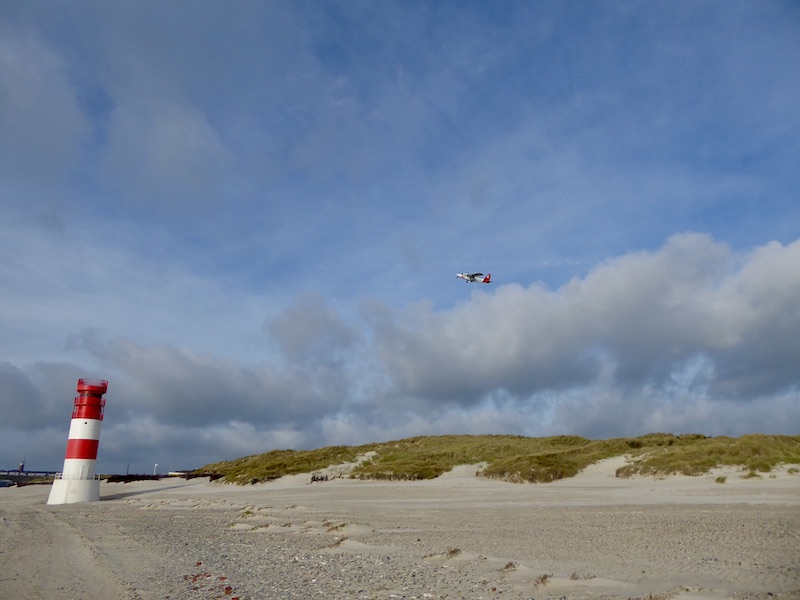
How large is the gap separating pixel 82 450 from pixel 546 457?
95.7 feet

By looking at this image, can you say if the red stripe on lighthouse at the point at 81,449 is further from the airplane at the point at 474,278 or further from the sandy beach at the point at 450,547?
the airplane at the point at 474,278

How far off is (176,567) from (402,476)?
26969 mm

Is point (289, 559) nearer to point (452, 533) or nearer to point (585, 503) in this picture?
point (452, 533)

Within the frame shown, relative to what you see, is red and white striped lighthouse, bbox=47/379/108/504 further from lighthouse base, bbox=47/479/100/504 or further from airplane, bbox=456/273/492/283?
airplane, bbox=456/273/492/283

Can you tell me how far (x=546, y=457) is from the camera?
3425 cm

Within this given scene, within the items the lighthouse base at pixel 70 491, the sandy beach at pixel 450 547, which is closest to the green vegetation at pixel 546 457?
the sandy beach at pixel 450 547

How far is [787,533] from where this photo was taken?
520 inches

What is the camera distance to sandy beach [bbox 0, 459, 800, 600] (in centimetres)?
995

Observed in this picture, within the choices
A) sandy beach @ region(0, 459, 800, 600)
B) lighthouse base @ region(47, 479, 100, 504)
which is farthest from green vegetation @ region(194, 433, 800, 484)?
lighthouse base @ region(47, 479, 100, 504)

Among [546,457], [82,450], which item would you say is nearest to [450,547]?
[546,457]

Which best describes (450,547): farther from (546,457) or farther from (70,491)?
(70,491)

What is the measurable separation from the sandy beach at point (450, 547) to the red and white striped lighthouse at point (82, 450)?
27.4 ft

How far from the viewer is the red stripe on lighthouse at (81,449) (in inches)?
1467

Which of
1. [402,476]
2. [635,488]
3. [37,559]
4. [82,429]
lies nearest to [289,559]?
[37,559]
